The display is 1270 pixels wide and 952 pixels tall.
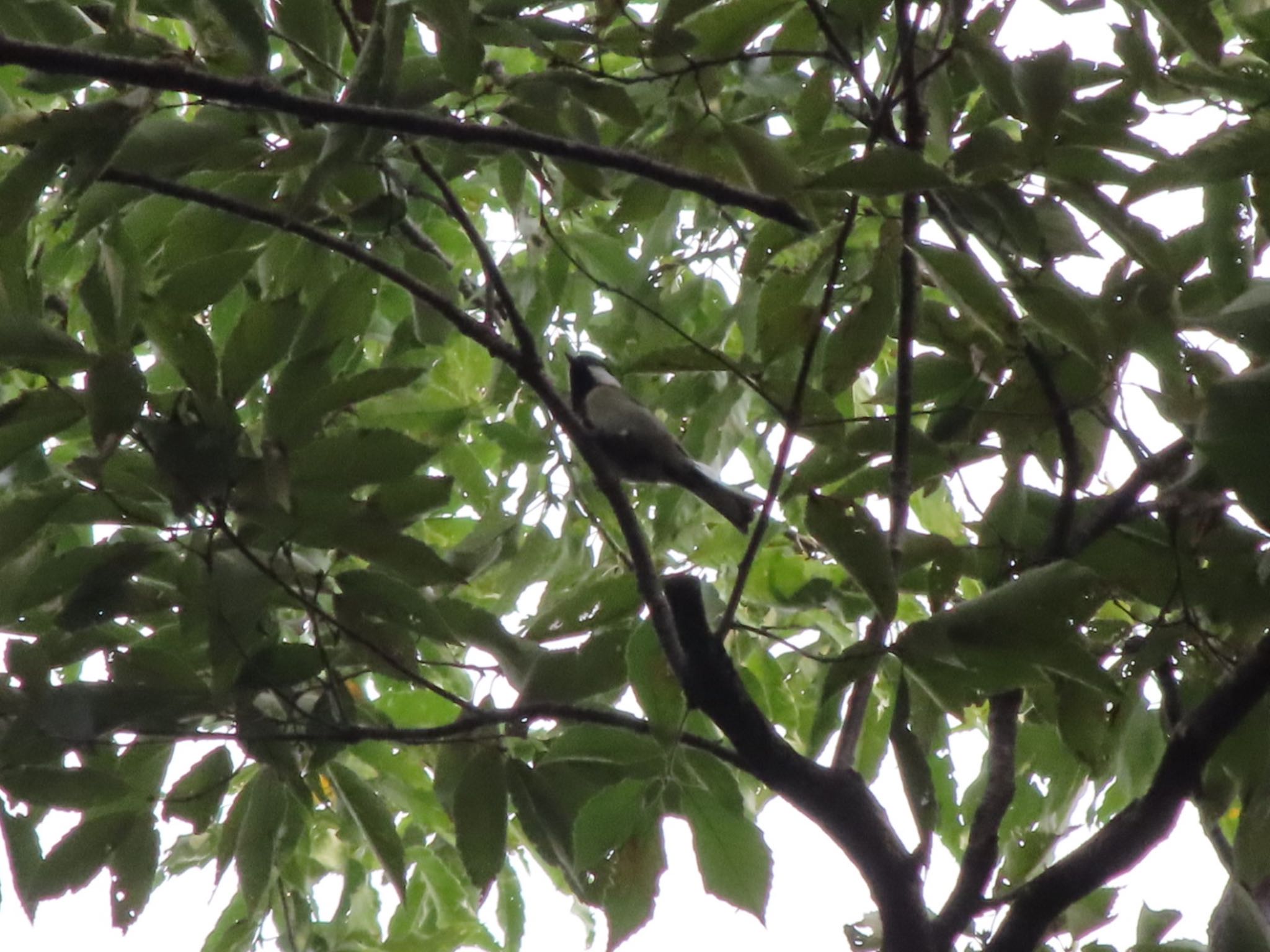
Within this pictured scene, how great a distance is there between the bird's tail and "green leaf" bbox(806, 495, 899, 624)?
0.87 meters

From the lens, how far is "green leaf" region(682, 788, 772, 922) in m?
1.23

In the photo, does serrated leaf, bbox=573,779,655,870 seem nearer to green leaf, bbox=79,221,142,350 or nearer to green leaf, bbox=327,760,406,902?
green leaf, bbox=327,760,406,902

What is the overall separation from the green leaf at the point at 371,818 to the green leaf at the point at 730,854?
391mm

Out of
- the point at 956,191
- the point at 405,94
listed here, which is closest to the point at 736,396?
the point at 956,191

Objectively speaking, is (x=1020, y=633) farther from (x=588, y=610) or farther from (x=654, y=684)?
(x=588, y=610)

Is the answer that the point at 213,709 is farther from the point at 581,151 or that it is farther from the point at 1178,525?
the point at 1178,525

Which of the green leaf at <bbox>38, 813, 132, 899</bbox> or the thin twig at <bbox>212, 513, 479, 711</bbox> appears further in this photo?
the green leaf at <bbox>38, 813, 132, 899</bbox>

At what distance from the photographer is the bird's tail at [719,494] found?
81.4 inches

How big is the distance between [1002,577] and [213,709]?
0.85 m

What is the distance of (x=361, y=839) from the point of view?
5.74 ft

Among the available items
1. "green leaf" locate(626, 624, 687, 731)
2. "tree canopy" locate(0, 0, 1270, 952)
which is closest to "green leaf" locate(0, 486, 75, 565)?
"tree canopy" locate(0, 0, 1270, 952)

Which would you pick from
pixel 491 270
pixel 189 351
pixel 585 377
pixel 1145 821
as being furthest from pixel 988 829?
pixel 585 377

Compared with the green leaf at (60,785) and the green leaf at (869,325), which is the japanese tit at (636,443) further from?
the green leaf at (60,785)

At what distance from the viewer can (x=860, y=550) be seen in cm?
118
